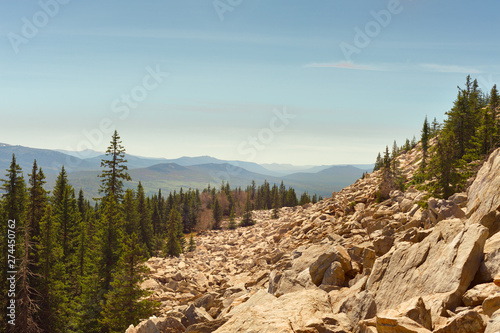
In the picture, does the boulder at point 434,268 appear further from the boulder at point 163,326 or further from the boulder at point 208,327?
the boulder at point 163,326

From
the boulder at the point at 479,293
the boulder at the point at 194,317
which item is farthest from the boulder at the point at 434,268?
the boulder at the point at 194,317

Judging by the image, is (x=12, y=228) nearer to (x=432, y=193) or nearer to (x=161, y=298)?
(x=161, y=298)

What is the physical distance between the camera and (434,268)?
10312 mm

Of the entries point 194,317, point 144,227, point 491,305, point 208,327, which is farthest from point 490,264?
point 144,227

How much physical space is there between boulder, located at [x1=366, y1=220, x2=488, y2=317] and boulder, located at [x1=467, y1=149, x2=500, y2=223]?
51.2 inches

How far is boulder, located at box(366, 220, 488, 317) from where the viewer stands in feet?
30.3

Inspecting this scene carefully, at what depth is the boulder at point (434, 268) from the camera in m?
9.23

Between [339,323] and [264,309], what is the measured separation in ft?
9.50

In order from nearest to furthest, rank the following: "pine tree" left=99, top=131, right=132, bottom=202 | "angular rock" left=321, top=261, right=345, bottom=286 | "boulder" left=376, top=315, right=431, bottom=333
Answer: "boulder" left=376, top=315, right=431, bottom=333 → "angular rock" left=321, top=261, right=345, bottom=286 → "pine tree" left=99, top=131, right=132, bottom=202

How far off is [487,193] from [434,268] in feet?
16.8

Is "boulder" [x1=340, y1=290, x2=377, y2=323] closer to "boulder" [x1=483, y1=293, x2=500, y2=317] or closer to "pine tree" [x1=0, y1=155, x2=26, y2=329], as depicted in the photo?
"boulder" [x1=483, y1=293, x2=500, y2=317]

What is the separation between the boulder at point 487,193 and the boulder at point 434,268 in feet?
4.27

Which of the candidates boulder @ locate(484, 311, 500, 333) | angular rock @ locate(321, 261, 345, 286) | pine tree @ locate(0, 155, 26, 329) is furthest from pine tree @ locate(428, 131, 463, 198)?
pine tree @ locate(0, 155, 26, 329)

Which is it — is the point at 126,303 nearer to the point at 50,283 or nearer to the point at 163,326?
the point at 163,326
